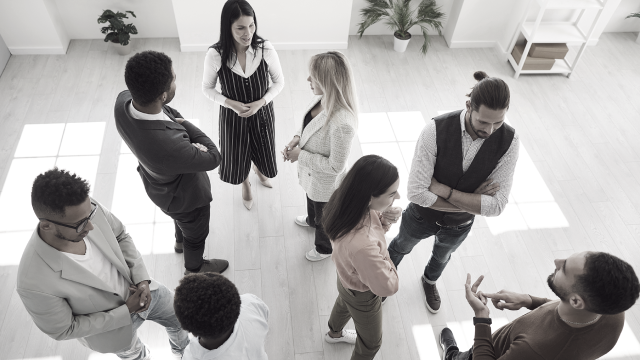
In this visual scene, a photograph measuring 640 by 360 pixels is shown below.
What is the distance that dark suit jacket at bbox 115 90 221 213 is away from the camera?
2230 mm

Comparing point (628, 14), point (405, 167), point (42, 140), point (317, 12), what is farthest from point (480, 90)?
point (628, 14)

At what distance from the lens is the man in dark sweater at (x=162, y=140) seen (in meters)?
2.14

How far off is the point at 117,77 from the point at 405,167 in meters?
3.46

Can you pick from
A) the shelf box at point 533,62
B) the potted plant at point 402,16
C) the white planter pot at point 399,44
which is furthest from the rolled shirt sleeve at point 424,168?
the shelf box at point 533,62

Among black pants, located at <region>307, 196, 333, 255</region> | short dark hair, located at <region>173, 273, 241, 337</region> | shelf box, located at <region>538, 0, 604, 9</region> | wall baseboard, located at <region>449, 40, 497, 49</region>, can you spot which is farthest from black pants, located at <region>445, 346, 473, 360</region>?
wall baseboard, located at <region>449, 40, 497, 49</region>

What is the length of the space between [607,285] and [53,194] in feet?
7.15

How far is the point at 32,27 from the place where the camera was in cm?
508

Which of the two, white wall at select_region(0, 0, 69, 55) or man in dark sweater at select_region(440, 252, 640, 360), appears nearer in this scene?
man in dark sweater at select_region(440, 252, 640, 360)

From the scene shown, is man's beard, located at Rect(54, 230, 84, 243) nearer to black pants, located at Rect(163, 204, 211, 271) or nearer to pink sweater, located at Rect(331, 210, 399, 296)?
black pants, located at Rect(163, 204, 211, 271)

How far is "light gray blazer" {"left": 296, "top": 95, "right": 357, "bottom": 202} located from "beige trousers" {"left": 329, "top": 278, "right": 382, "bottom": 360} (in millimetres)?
693

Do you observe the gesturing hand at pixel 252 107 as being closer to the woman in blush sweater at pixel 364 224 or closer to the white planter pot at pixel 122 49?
the woman in blush sweater at pixel 364 224

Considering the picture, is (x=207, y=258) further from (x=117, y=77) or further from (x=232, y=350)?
(x=117, y=77)

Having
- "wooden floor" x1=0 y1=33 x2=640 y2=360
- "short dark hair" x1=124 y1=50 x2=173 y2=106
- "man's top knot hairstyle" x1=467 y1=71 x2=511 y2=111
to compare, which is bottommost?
"wooden floor" x1=0 y1=33 x2=640 y2=360

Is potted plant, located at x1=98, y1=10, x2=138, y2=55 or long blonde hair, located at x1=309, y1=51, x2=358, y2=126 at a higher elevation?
long blonde hair, located at x1=309, y1=51, x2=358, y2=126
